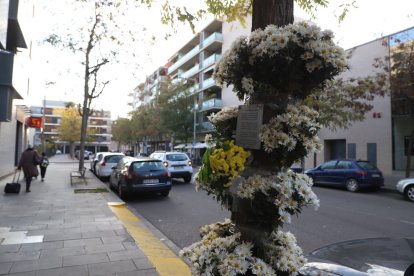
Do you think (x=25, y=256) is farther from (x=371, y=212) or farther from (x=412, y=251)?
(x=371, y=212)

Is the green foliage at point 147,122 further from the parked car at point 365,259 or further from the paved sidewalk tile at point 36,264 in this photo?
the parked car at point 365,259

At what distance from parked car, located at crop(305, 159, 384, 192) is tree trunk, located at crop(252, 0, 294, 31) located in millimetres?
13390

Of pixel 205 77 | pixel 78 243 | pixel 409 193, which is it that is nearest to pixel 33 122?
pixel 78 243

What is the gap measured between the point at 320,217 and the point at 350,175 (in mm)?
6799

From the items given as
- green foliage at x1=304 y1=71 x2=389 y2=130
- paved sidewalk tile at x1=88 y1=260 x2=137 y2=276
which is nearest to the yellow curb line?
paved sidewalk tile at x1=88 y1=260 x2=137 y2=276

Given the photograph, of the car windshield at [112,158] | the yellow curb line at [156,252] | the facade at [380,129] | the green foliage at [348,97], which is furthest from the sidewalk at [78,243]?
the facade at [380,129]

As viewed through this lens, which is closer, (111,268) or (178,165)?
(111,268)

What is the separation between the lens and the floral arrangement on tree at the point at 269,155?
2.42 m

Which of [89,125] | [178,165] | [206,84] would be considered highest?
[206,84]

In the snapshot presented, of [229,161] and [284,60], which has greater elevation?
[284,60]

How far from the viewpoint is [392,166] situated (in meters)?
21.2

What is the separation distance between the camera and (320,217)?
29.8 ft

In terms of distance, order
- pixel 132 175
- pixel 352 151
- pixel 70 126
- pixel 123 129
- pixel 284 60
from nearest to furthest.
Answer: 1. pixel 284 60
2. pixel 132 175
3. pixel 352 151
4. pixel 70 126
5. pixel 123 129

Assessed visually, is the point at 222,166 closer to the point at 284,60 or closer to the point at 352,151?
the point at 284,60
